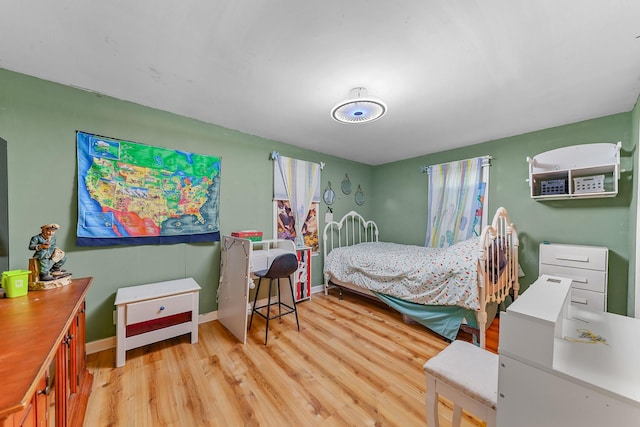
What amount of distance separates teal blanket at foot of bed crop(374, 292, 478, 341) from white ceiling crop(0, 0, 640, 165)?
1878 millimetres

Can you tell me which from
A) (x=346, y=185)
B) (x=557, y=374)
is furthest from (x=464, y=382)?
(x=346, y=185)

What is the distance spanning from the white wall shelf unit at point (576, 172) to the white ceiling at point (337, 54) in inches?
14.0

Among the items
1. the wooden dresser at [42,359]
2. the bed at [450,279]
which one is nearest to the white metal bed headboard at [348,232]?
the bed at [450,279]

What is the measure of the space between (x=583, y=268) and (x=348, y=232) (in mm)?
2714

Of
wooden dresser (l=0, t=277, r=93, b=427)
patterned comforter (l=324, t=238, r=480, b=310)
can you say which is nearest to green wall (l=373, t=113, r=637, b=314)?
patterned comforter (l=324, t=238, r=480, b=310)

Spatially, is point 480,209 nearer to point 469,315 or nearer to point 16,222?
point 469,315

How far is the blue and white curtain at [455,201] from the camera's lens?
3.13 meters

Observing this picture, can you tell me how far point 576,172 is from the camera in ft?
8.06

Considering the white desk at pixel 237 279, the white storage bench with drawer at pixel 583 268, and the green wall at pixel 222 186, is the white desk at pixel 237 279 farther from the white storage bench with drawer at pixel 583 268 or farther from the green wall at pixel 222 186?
the white storage bench with drawer at pixel 583 268

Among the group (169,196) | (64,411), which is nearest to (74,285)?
(64,411)

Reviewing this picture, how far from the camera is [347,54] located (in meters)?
1.49

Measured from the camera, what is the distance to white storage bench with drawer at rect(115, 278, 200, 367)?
1852 mm

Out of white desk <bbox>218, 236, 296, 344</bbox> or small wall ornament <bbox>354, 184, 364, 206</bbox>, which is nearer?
white desk <bbox>218, 236, 296, 344</bbox>

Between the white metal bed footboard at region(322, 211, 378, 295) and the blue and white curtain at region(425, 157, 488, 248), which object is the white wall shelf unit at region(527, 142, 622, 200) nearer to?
the blue and white curtain at region(425, 157, 488, 248)
